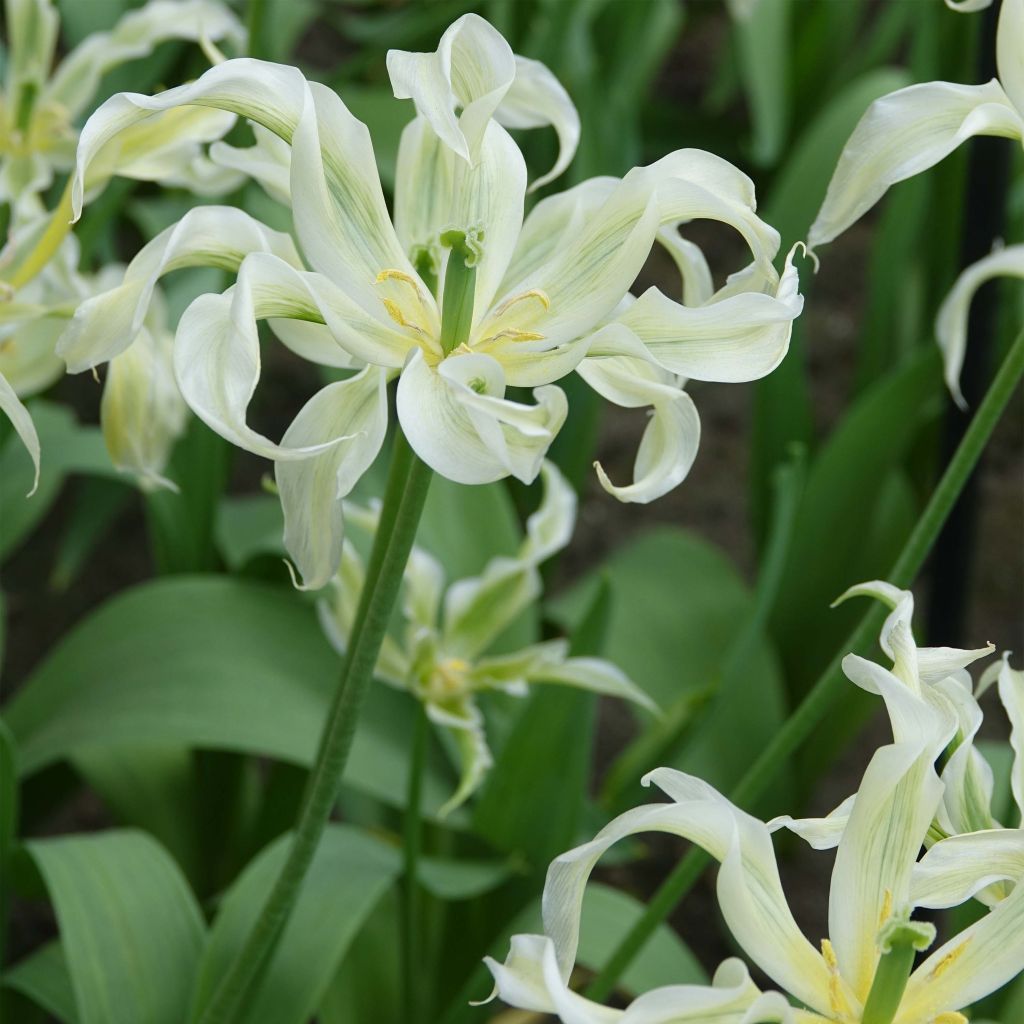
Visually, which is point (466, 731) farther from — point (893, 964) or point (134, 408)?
point (893, 964)

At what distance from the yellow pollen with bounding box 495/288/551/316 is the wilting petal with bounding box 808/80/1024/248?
A: 0.10m

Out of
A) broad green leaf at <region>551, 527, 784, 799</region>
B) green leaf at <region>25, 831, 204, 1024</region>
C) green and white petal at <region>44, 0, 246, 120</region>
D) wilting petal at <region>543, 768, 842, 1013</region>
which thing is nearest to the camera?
wilting petal at <region>543, 768, 842, 1013</region>

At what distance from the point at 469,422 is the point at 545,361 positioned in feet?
0.18

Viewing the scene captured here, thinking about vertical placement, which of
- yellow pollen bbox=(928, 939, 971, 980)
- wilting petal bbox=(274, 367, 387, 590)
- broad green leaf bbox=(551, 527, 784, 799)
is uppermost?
wilting petal bbox=(274, 367, 387, 590)

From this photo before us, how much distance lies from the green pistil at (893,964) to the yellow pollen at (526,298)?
0.24 m

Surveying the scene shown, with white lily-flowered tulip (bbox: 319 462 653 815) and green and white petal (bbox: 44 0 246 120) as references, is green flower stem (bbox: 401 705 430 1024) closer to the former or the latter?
white lily-flowered tulip (bbox: 319 462 653 815)

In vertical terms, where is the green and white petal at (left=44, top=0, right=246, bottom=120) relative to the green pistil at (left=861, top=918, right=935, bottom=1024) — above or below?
above

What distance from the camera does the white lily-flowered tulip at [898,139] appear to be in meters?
0.55

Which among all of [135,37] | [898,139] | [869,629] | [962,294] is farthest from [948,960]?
[135,37]

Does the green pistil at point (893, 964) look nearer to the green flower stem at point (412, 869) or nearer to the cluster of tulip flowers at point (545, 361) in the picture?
the cluster of tulip flowers at point (545, 361)

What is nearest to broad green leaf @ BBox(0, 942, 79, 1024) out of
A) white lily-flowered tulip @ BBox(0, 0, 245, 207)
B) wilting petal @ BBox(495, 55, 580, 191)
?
white lily-flowered tulip @ BBox(0, 0, 245, 207)

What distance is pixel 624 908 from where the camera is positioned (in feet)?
3.22

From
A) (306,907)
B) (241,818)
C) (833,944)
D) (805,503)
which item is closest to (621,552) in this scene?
(805,503)

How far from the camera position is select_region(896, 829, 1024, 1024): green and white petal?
475 millimetres
